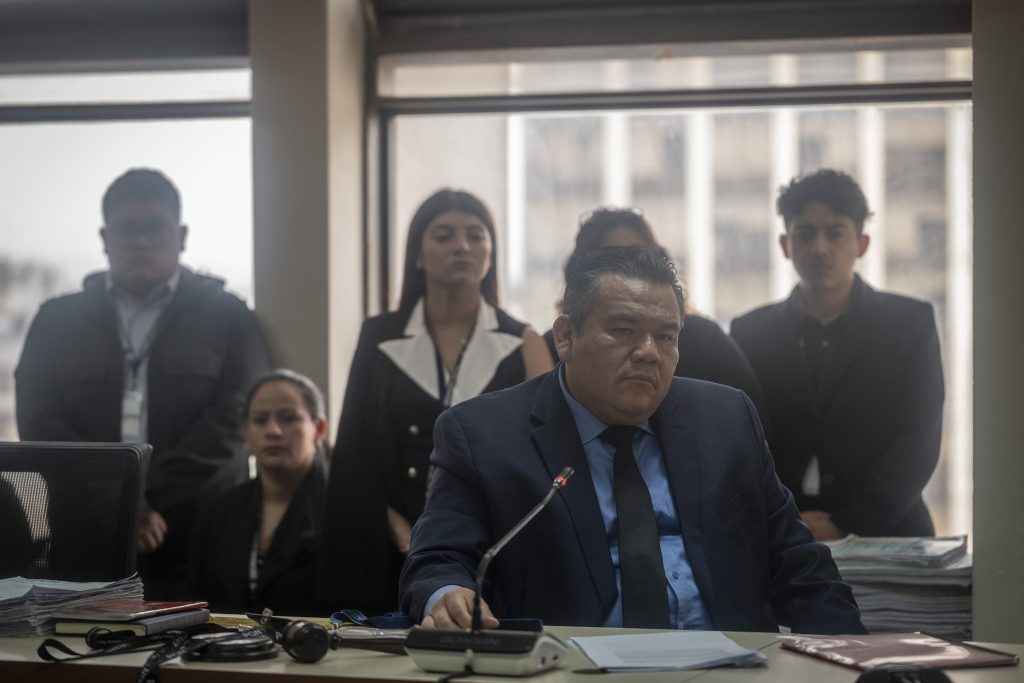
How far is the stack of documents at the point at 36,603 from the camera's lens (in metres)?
2.06

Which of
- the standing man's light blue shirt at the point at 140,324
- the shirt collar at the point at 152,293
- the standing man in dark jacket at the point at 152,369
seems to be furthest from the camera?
the shirt collar at the point at 152,293

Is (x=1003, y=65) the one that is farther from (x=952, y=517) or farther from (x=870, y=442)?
(x=952, y=517)

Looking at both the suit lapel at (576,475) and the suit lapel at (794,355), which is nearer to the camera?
the suit lapel at (576,475)

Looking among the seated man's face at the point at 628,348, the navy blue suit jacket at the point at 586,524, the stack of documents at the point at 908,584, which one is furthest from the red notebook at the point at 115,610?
the stack of documents at the point at 908,584

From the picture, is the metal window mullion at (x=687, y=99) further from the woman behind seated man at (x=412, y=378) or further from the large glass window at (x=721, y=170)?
the woman behind seated man at (x=412, y=378)

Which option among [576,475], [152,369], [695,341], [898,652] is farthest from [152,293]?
[898,652]

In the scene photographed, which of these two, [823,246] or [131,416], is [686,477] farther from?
[131,416]

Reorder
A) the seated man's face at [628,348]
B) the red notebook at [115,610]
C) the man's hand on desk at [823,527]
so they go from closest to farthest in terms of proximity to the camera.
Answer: the red notebook at [115,610], the seated man's face at [628,348], the man's hand on desk at [823,527]

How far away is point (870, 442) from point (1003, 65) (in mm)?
1113

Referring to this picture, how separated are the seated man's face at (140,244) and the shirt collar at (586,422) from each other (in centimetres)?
198

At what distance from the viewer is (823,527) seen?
3.46m

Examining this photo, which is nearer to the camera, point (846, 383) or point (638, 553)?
point (638, 553)

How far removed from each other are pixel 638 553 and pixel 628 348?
0.40 metres

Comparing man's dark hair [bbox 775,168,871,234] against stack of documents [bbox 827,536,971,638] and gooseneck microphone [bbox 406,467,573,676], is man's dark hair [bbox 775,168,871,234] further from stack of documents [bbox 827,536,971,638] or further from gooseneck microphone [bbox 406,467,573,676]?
gooseneck microphone [bbox 406,467,573,676]
